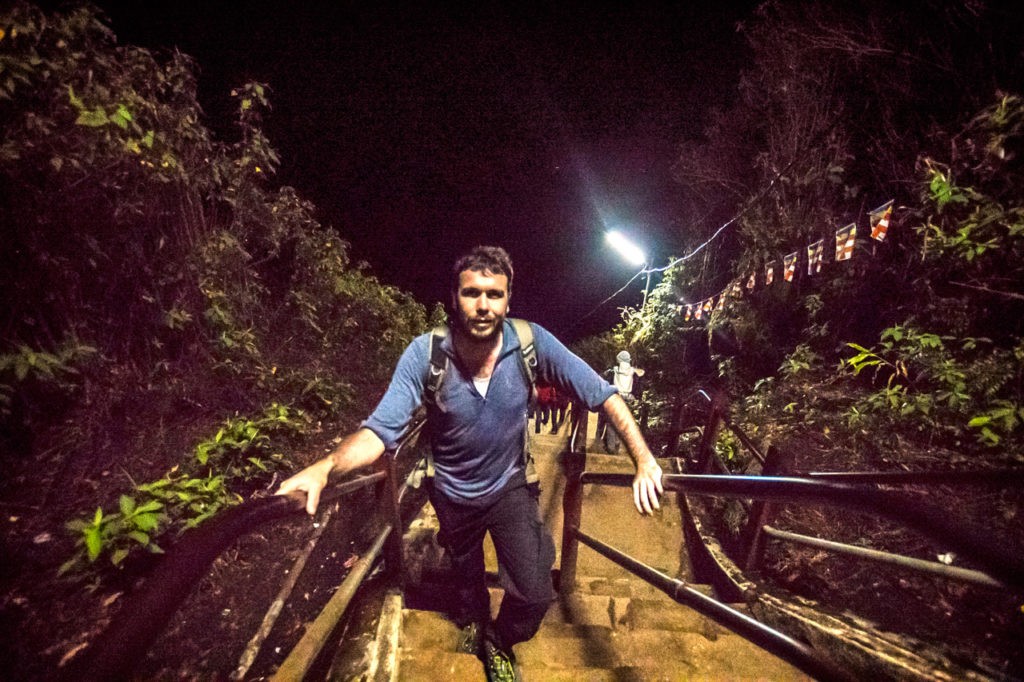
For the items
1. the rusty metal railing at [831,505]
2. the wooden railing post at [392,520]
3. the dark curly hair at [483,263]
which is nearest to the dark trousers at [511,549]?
the wooden railing post at [392,520]

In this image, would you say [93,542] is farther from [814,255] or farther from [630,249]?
[630,249]

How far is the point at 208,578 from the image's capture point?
3748mm

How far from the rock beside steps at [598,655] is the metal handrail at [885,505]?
1.22 metres

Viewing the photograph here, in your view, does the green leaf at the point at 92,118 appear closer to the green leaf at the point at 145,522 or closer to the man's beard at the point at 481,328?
the green leaf at the point at 145,522

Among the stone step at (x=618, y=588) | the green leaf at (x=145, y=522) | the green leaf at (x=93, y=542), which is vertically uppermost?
the green leaf at (x=145, y=522)

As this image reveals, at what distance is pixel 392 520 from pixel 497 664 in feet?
3.06

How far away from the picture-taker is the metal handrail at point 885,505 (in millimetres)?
898

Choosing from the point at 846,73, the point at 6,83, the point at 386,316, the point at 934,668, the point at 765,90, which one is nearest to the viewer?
the point at 934,668

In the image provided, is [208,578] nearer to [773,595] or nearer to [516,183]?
[773,595]

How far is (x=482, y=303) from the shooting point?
221cm

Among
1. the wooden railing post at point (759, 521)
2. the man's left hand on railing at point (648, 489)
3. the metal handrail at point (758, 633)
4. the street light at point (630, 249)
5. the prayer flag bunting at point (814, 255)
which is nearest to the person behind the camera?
the metal handrail at point (758, 633)

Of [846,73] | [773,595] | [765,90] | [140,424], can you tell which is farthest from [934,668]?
[765,90]

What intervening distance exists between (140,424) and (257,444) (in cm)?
119

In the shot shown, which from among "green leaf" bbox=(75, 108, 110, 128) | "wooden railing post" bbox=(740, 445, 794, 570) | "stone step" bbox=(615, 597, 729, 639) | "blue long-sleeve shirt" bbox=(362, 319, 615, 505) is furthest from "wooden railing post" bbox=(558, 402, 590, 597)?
"green leaf" bbox=(75, 108, 110, 128)
